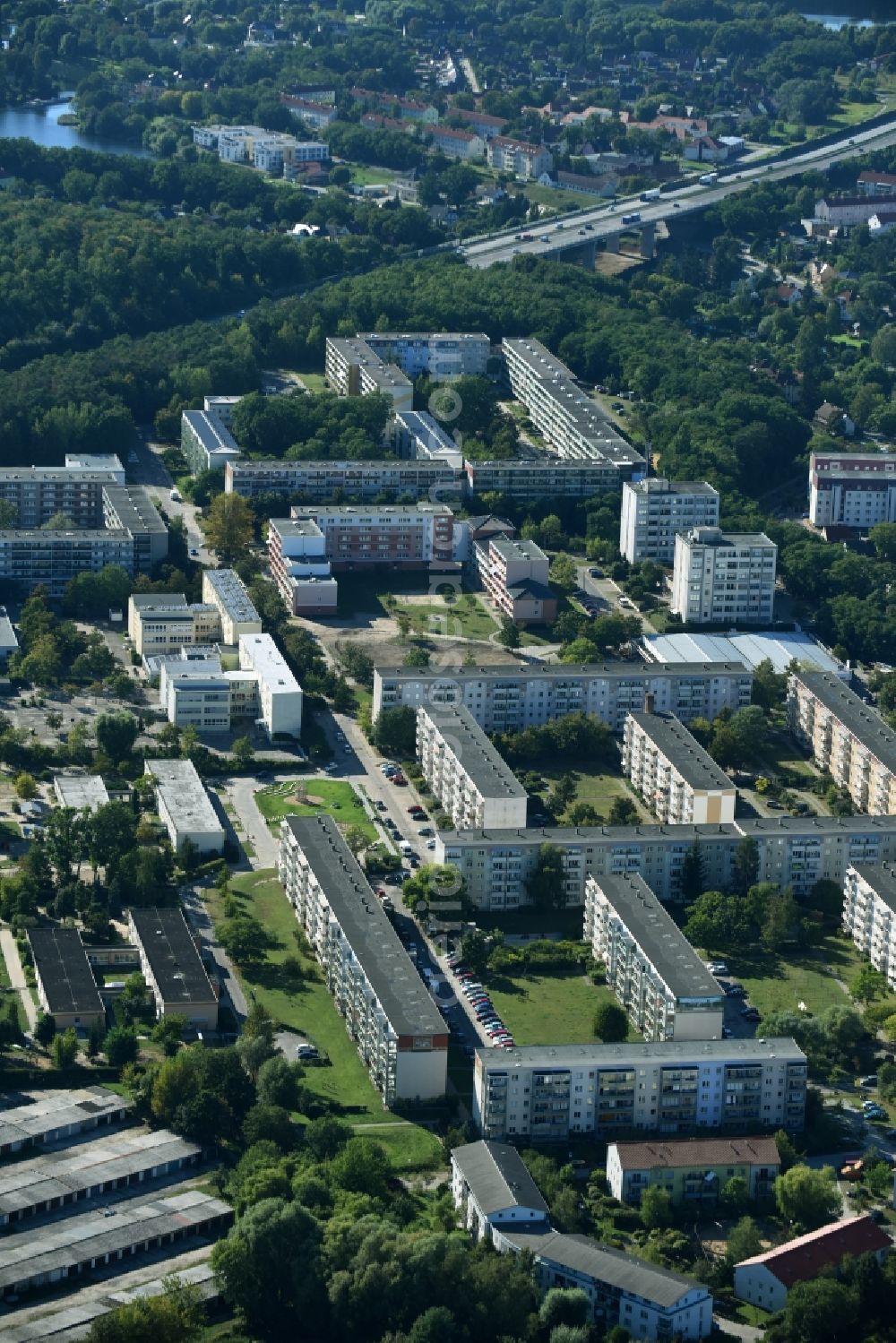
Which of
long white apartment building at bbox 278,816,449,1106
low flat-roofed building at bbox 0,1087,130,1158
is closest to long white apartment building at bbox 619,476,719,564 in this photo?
long white apartment building at bbox 278,816,449,1106

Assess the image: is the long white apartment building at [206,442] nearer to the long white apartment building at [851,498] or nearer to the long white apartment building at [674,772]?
the long white apartment building at [851,498]

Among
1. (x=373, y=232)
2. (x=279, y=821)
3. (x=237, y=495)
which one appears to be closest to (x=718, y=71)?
(x=373, y=232)

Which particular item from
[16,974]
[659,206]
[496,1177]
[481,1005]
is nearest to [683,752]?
[481,1005]

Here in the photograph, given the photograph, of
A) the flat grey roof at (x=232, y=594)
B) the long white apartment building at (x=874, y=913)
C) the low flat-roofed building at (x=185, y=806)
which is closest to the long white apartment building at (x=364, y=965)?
the low flat-roofed building at (x=185, y=806)

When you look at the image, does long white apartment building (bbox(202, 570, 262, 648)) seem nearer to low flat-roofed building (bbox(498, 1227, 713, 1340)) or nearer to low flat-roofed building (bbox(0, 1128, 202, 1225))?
low flat-roofed building (bbox(0, 1128, 202, 1225))

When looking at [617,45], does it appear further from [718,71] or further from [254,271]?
[254,271]
